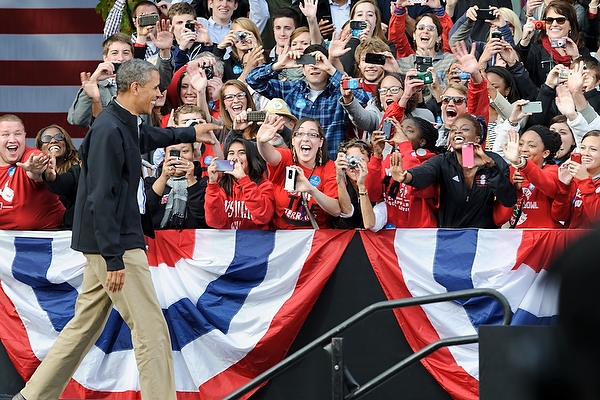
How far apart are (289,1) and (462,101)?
12.2ft

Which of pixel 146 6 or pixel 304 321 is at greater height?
pixel 146 6

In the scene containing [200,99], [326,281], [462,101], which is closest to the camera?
[326,281]

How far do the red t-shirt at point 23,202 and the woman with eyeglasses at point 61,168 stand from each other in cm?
13

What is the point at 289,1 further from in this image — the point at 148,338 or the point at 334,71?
the point at 148,338

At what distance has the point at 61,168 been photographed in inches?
349

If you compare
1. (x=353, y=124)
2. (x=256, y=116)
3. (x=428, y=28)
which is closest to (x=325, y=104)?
(x=353, y=124)

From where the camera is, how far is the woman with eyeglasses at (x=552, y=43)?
9.92m

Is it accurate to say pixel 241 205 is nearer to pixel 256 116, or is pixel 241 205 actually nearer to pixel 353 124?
pixel 256 116

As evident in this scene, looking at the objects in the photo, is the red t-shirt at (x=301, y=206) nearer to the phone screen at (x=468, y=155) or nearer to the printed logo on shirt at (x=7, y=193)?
the phone screen at (x=468, y=155)

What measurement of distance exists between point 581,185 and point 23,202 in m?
4.28

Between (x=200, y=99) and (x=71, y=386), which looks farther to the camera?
(x=200, y=99)

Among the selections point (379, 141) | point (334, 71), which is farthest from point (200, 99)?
point (379, 141)

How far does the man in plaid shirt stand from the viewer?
367 inches

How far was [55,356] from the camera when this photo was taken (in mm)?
7012
